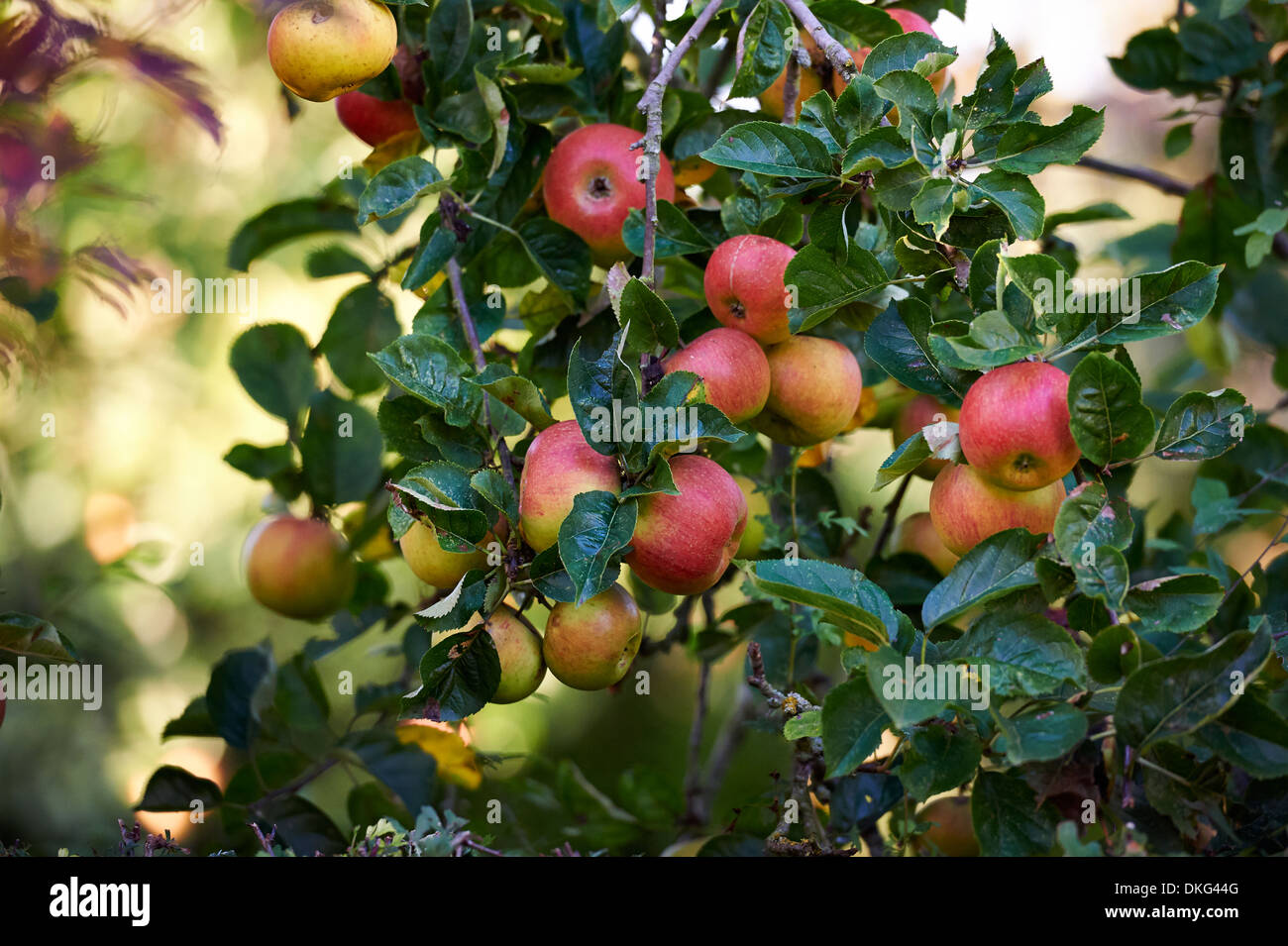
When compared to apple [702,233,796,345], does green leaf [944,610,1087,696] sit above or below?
below

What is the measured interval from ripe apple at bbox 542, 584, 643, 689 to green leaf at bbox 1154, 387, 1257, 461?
44 centimetres

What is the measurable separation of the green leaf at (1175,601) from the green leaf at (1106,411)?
93 millimetres

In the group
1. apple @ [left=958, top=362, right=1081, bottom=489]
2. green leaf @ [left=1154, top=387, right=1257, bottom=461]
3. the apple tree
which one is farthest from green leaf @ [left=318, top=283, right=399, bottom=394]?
green leaf @ [left=1154, top=387, right=1257, bottom=461]

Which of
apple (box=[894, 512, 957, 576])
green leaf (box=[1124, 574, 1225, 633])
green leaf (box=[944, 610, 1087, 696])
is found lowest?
green leaf (box=[944, 610, 1087, 696])

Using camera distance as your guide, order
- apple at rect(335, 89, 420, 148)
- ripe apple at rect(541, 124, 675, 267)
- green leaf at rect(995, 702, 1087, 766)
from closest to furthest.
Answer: green leaf at rect(995, 702, 1087, 766)
ripe apple at rect(541, 124, 675, 267)
apple at rect(335, 89, 420, 148)

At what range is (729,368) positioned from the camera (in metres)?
0.91

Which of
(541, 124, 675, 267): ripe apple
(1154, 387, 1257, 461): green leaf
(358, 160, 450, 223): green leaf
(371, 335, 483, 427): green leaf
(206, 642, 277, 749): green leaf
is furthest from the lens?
(206, 642, 277, 749): green leaf

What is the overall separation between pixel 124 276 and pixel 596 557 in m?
0.64

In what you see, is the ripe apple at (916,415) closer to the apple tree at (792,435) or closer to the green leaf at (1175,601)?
the apple tree at (792,435)

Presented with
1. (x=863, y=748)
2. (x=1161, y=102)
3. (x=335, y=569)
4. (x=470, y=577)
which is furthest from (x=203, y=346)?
(x=1161, y=102)

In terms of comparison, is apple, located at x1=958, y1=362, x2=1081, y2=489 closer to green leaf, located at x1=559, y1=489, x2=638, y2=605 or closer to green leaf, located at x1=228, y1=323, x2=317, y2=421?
green leaf, located at x1=559, y1=489, x2=638, y2=605

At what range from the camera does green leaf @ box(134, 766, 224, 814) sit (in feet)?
4.00

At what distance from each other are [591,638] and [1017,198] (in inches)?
18.7
